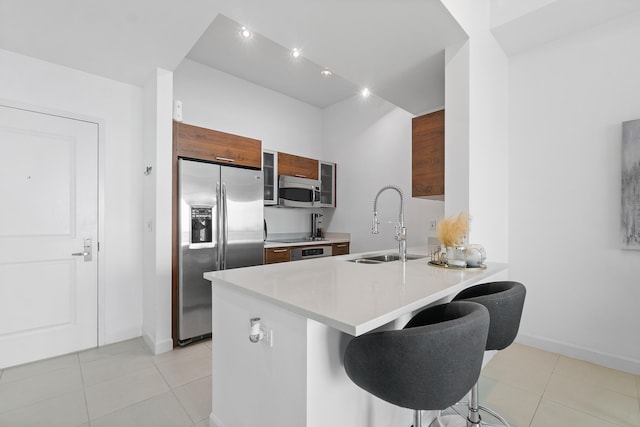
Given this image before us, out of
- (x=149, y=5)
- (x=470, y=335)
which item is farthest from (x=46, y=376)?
(x=470, y=335)

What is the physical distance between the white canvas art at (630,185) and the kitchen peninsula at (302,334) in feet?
4.85

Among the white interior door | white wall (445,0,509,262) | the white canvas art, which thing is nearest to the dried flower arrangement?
white wall (445,0,509,262)

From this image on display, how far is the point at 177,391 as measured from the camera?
1.99 meters

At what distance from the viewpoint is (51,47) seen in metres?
2.31

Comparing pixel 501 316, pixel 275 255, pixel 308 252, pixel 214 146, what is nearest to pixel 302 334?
pixel 501 316

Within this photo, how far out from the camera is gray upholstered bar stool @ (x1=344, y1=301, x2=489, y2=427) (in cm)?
95

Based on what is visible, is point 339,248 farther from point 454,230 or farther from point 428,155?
point 454,230

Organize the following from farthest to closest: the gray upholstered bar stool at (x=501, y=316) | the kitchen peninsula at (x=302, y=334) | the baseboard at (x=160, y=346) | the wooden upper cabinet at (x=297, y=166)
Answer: the wooden upper cabinet at (x=297, y=166), the baseboard at (x=160, y=346), the gray upholstered bar stool at (x=501, y=316), the kitchen peninsula at (x=302, y=334)

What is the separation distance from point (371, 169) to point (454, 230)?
2559mm

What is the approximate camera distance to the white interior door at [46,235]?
2346mm

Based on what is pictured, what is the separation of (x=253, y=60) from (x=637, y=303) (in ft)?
13.8

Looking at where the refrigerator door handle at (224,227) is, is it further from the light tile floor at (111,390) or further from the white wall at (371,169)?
the white wall at (371,169)

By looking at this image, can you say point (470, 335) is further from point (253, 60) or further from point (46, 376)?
point (253, 60)

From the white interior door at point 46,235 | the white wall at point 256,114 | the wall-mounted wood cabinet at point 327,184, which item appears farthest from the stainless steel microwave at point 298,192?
the white interior door at point 46,235
